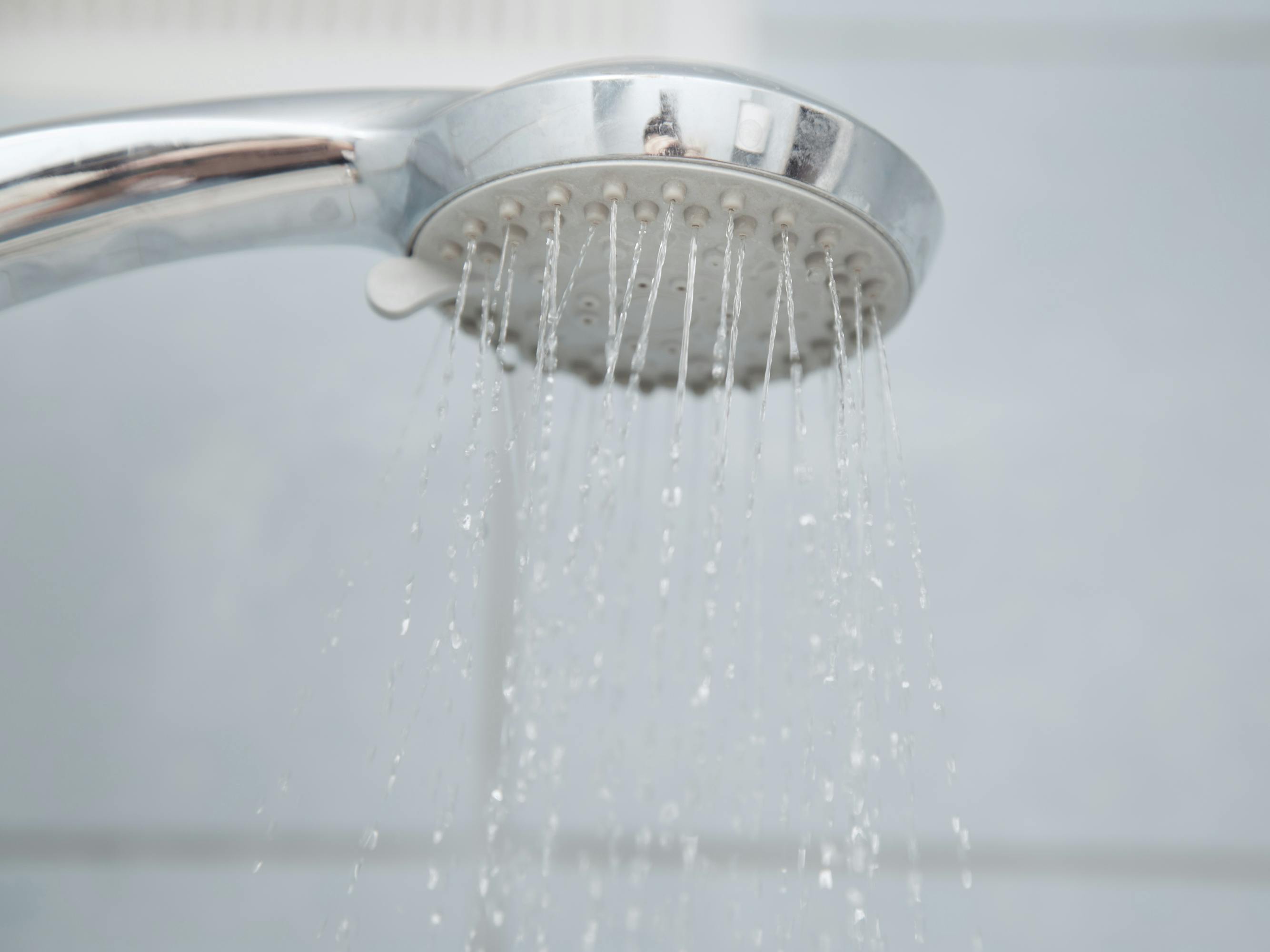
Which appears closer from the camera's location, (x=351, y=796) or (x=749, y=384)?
(x=749, y=384)

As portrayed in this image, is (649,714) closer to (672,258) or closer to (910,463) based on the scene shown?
(910,463)

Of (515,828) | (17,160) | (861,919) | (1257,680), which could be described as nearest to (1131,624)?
(1257,680)

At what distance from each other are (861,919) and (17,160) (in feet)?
1.55

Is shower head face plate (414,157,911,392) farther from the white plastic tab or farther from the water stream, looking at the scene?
the water stream

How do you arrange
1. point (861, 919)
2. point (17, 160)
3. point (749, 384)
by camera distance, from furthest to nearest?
point (861, 919), point (749, 384), point (17, 160)

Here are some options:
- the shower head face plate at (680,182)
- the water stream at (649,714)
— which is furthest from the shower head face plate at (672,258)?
the water stream at (649,714)

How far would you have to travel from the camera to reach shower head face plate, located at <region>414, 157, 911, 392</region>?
0.31 m

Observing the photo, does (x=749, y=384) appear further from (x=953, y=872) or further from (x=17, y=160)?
(x=953, y=872)

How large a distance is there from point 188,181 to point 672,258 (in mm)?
124

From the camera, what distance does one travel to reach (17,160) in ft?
0.89

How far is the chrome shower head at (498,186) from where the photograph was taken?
0.92 ft

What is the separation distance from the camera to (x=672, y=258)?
13.1 inches

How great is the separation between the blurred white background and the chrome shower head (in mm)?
310

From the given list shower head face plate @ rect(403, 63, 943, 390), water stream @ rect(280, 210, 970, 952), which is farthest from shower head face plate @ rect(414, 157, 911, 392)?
water stream @ rect(280, 210, 970, 952)
